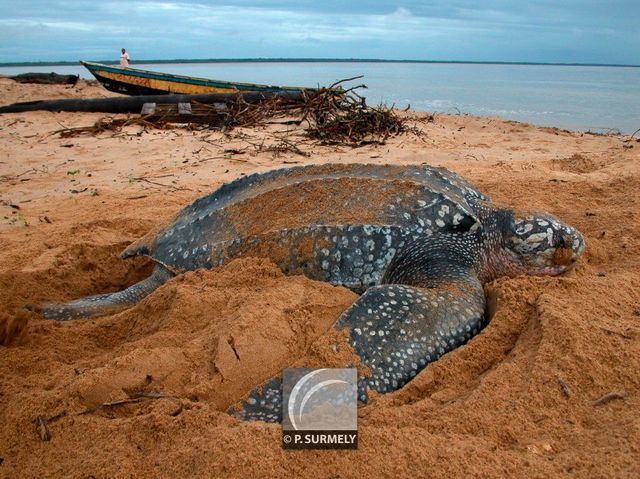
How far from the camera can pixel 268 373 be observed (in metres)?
1.90

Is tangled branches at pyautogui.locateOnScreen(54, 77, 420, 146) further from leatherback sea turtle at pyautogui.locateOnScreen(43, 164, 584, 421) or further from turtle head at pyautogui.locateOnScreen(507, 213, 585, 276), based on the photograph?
turtle head at pyautogui.locateOnScreen(507, 213, 585, 276)

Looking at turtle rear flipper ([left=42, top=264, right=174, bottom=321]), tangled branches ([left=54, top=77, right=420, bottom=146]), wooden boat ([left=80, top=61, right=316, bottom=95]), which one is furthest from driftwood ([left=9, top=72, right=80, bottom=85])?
turtle rear flipper ([left=42, top=264, right=174, bottom=321])

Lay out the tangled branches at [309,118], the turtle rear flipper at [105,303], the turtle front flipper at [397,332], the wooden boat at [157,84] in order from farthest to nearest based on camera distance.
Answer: the wooden boat at [157,84], the tangled branches at [309,118], the turtle rear flipper at [105,303], the turtle front flipper at [397,332]

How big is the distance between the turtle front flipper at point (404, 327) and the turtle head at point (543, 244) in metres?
0.70

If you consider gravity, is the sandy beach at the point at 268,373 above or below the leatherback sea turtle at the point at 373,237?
below

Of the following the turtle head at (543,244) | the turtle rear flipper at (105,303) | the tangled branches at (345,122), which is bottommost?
the turtle rear flipper at (105,303)

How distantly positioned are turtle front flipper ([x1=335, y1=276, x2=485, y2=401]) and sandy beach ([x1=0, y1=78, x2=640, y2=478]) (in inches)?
3.2

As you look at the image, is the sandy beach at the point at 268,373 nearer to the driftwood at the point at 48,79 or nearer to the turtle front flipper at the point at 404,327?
the turtle front flipper at the point at 404,327

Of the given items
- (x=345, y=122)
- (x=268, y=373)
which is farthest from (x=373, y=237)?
(x=345, y=122)

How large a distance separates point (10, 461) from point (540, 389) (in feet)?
5.71

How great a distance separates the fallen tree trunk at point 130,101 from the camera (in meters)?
9.55

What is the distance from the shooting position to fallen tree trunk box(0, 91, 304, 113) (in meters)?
9.55

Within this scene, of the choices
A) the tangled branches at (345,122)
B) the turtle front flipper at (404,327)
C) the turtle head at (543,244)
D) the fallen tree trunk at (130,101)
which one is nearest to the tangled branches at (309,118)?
the tangled branches at (345,122)

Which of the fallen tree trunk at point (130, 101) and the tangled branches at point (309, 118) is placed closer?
the tangled branches at point (309, 118)
